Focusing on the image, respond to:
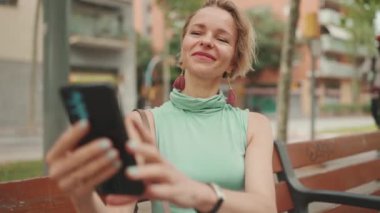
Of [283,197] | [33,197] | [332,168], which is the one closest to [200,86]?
[33,197]

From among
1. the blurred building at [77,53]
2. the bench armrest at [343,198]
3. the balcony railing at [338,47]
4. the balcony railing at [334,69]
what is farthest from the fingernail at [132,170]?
the balcony railing at [334,69]

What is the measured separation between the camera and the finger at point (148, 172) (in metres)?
1.03

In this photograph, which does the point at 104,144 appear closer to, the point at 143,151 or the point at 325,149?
the point at 143,151

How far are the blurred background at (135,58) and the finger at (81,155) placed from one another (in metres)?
0.12

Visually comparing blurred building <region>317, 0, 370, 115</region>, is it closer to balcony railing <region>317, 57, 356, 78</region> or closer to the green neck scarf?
balcony railing <region>317, 57, 356, 78</region>

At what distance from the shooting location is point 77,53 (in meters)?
29.5

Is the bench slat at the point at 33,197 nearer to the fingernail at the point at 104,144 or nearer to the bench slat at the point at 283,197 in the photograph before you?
the fingernail at the point at 104,144

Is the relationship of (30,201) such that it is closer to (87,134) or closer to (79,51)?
(87,134)

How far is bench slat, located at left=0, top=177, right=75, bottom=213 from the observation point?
1.63m

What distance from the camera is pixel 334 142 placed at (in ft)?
10.8

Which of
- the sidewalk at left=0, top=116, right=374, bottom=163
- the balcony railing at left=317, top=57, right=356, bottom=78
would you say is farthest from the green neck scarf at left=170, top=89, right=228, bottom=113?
the balcony railing at left=317, top=57, right=356, bottom=78

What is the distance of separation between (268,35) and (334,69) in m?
9.13

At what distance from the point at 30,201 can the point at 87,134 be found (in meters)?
0.81

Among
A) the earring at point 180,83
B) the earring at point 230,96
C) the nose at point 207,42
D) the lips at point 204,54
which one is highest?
the nose at point 207,42
